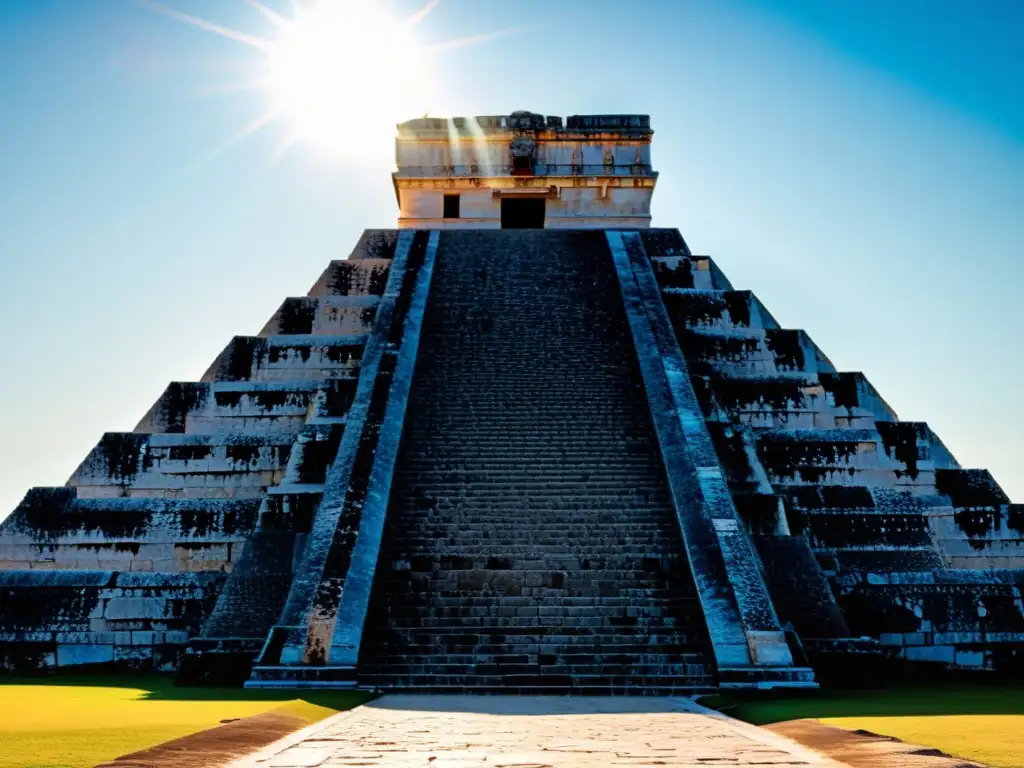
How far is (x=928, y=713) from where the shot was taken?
20.1ft

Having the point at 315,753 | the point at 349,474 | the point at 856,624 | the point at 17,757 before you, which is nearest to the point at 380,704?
the point at 315,753

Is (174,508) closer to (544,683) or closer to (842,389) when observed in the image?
(544,683)

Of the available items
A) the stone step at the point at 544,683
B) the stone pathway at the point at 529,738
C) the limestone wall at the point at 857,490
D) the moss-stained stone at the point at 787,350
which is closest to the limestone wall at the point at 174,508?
the stone step at the point at 544,683

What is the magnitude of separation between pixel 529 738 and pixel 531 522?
15.8ft

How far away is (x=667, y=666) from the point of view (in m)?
8.09

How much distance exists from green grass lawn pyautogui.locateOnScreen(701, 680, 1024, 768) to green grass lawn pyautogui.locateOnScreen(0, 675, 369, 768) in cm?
276

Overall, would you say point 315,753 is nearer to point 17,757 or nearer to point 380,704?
point 17,757

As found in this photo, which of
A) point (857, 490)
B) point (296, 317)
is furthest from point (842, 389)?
point (296, 317)

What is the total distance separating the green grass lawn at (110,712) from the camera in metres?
4.42

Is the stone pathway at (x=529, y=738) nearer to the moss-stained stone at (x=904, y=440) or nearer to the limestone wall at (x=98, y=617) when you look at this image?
the limestone wall at (x=98, y=617)

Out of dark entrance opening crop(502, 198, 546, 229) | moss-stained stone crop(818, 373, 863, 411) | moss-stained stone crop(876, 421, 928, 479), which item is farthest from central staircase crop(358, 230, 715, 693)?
dark entrance opening crop(502, 198, 546, 229)

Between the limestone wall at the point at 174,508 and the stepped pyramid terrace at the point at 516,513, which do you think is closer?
the stepped pyramid terrace at the point at 516,513

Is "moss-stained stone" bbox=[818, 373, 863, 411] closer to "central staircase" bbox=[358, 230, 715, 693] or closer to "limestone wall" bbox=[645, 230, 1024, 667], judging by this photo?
"limestone wall" bbox=[645, 230, 1024, 667]

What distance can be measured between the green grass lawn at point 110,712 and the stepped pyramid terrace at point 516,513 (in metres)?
0.63
